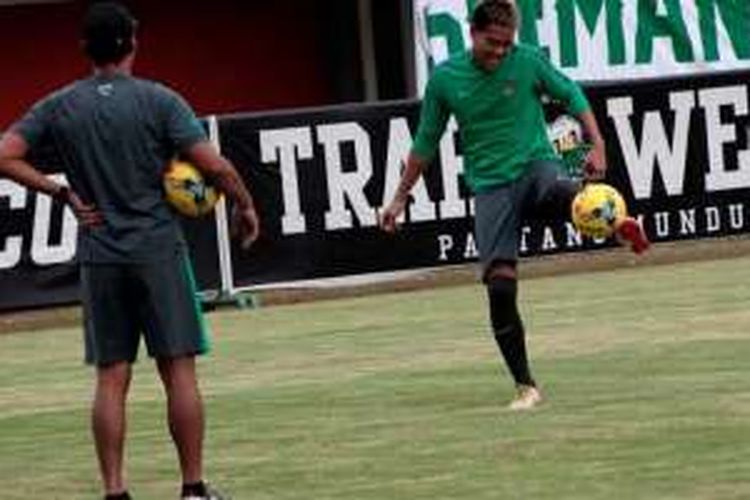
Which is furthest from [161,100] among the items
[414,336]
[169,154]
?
[414,336]

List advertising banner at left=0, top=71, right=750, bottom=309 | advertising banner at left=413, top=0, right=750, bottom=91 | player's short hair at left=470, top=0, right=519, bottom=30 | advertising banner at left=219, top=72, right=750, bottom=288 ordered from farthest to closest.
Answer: advertising banner at left=413, top=0, right=750, bottom=91
advertising banner at left=219, top=72, right=750, bottom=288
advertising banner at left=0, top=71, right=750, bottom=309
player's short hair at left=470, top=0, right=519, bottom=30

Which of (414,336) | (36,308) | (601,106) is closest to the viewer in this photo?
(414,336)

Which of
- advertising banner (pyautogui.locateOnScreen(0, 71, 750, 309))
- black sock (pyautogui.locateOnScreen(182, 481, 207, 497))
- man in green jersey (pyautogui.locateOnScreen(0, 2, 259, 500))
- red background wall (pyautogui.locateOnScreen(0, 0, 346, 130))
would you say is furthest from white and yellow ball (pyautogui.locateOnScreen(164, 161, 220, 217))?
red background wall (pyautogui.locateOnScreen(0, 0, 346, 130))

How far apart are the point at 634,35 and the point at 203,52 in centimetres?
503

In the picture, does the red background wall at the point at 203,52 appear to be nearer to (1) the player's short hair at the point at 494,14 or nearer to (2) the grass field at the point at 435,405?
(2) the grass field at the point at 435,405

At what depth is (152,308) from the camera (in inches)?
380

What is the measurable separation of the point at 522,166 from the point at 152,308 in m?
3.41

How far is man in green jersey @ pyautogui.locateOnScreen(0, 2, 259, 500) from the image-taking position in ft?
31.5

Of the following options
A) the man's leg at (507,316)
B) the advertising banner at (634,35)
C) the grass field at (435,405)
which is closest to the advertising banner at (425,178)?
the grass field at (435,405)

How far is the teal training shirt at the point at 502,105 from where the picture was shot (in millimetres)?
12594

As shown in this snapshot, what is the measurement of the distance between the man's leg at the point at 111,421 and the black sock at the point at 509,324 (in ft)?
10.5

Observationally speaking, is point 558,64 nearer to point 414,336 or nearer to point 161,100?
point 414,336

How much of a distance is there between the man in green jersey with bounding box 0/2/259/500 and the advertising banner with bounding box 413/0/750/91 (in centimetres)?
1601

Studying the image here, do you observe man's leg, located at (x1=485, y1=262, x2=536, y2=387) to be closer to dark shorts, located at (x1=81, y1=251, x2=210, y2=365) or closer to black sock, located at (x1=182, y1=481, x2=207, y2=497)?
dark shorts, located at (x1=81, y1=251, x2=210, y2=365)
